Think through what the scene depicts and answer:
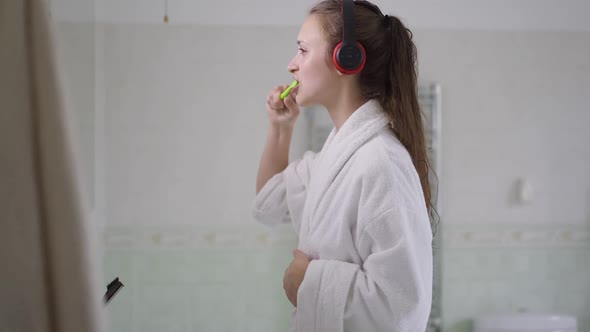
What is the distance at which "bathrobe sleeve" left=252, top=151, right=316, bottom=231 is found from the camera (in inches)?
49.7

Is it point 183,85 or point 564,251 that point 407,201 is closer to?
point 183,85

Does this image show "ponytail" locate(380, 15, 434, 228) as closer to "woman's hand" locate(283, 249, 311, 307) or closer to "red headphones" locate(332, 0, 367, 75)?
"red headphones" locate(332, 0, 367, 75)

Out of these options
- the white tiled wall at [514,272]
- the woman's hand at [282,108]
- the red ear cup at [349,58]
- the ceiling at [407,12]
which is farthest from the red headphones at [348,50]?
the white tiled wall at [514,272]

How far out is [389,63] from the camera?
43.2 inches

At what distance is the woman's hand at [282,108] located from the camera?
1.28 metres

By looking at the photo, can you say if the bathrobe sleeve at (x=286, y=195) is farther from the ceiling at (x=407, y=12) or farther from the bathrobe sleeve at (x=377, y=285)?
the ceiling at (x=407, y=12)

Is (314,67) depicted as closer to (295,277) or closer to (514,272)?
(295,277)

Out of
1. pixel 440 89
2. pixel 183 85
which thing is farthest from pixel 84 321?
pixel 440 89

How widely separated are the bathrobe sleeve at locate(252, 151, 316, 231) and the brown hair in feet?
0.88

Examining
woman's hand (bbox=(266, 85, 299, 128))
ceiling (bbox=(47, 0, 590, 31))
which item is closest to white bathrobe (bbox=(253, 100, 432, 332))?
woman's hand (bbox=(266, 85, 299, 128))

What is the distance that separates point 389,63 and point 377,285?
43cm

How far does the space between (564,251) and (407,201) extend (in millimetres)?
1816

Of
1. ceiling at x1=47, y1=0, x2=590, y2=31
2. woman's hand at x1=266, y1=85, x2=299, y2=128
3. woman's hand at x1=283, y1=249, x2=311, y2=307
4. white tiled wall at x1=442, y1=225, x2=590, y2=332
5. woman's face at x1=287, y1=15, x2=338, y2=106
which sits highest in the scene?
ceiling at x1=47, y1=0, x2=590, y2=31

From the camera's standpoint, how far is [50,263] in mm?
536
